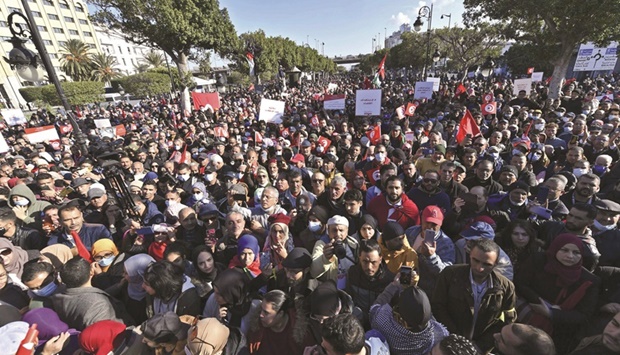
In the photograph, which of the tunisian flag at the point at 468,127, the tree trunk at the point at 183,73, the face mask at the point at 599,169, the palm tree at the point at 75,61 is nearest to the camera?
the face mask at the point at 599,169

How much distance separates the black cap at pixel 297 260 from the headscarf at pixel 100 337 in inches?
58.5

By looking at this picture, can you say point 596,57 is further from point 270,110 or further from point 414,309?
point 414,309

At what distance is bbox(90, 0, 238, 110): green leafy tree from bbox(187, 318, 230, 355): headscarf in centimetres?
1876

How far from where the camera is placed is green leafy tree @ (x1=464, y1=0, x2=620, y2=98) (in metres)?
11.1

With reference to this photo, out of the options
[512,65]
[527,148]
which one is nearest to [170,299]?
[527,148]

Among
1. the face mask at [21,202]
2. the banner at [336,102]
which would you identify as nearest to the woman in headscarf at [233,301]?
the face mask at [21,202]

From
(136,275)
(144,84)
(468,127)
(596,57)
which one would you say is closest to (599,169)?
(468,127)

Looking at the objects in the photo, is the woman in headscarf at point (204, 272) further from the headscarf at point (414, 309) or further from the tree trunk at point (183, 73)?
the tree trunk at point (183, 73)

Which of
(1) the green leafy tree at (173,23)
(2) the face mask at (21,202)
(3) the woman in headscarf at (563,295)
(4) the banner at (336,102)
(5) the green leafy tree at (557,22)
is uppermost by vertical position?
(1) the green leafy tree at (173,23)

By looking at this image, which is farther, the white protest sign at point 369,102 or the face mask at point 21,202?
the white protest sign at point 369,102

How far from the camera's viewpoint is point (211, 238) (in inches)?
→ 153

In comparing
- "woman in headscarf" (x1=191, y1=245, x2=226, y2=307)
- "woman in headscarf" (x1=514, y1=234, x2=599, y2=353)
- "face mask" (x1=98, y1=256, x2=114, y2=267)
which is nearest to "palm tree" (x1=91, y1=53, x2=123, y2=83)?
"face mask" (x1=98, y1=256, x2=114, y2=267)

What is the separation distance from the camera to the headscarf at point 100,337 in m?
2.17

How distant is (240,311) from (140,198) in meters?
3.55
